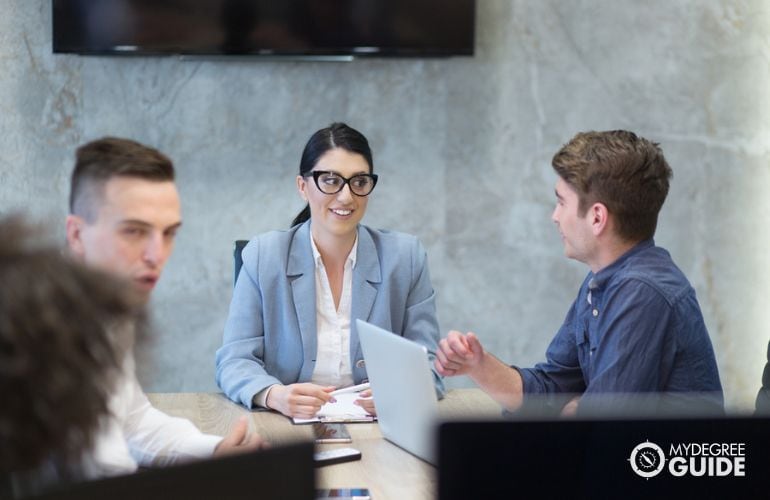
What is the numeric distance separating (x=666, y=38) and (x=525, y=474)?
3512 mm

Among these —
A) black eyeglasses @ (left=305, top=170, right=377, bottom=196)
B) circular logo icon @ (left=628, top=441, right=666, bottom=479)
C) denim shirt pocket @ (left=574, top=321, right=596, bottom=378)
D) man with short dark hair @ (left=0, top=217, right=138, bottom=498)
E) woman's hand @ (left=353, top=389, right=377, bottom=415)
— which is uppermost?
black eyeglasses @ (left=305, top=170, right=377, bottom=196)

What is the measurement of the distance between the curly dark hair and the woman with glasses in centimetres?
196

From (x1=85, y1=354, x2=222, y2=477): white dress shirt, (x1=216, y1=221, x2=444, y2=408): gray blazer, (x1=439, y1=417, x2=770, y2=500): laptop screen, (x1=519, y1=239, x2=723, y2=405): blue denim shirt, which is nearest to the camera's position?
(x1=439, y1=417, x2=770, y2=500): laptop screen

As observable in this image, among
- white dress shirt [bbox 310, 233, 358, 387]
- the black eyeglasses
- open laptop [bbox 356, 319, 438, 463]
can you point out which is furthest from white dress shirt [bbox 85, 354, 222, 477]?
the black eyeglasses

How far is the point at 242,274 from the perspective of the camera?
2.94 meters

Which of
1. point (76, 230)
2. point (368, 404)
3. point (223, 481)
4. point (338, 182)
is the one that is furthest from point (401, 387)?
point (223, 481)

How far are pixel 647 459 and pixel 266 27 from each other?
3.16 m

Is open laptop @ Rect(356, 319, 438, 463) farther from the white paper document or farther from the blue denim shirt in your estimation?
the blue denim shirt

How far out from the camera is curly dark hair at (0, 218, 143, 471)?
73 centimetres

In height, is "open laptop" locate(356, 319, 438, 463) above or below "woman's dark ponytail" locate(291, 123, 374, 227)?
below

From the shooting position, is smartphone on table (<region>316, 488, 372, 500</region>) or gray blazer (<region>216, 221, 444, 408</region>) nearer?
smartphone on table (<region>316, 488, 372, 500</region>)

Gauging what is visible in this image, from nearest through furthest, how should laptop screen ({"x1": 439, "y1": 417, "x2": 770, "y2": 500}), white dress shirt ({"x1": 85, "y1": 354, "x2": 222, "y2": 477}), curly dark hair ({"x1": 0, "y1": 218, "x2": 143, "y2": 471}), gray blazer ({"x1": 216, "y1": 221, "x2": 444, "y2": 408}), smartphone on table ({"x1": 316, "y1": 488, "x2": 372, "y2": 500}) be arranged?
curly dark hair ({"x1": 0, "y1": 218, "x2": 143, "y2": 471}), laptop screen ({"x1": 439, "y1": 417, "x2": 770, "y2": 500}), smartphone on table ({"x1": 316, "y1": 488, "x2": 372, "y2": 500}), white dress shirt ({"x1": 85, "y1": 354, "x2": 222, "y2": 477}), gray blazer ({"x1": 216, "y1": 221, "x2": 444, "y2": 408})

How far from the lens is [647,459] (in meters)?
1.16

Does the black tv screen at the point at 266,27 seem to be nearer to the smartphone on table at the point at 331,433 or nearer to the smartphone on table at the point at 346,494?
the smartphone on table at the point at 331,433
